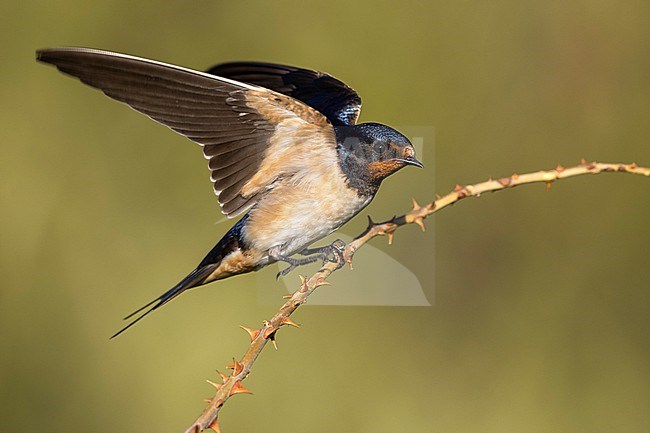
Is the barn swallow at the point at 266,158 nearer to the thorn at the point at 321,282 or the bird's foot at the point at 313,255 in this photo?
the bird's foot at the point at 313,255

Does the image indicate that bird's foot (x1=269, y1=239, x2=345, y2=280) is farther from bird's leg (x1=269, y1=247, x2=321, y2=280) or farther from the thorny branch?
the thorny branch

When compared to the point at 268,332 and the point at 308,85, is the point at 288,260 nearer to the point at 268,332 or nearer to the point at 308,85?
the point at 308,85

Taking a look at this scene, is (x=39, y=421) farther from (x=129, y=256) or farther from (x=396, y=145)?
(x=396, y=145)

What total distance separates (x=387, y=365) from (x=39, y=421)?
3.73ft

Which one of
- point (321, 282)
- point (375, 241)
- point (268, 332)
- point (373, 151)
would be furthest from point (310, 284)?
point (375, 241)

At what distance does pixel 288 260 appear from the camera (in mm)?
2023

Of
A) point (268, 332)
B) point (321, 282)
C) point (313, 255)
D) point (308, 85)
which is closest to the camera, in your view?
point (268, 332)

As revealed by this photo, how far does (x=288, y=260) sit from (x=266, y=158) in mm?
228

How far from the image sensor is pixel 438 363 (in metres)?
3.12

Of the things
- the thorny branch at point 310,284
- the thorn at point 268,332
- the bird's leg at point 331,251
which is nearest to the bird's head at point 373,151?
the bird's leg at point 331,251

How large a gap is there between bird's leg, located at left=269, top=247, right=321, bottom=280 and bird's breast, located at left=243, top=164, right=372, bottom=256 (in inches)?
0.4

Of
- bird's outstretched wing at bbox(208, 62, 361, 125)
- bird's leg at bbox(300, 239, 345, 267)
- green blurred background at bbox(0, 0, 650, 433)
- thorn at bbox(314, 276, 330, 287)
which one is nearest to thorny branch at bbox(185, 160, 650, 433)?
thorn at bbox(314, 276, 330, 287)

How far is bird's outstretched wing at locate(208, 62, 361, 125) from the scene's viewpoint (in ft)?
7.51

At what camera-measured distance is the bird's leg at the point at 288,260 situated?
197 cm
